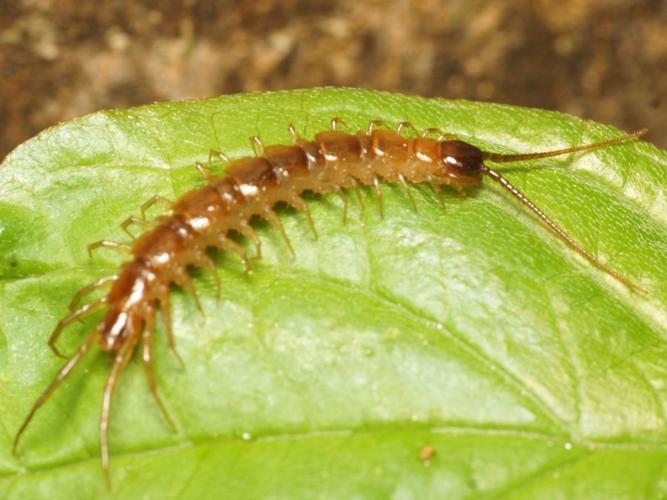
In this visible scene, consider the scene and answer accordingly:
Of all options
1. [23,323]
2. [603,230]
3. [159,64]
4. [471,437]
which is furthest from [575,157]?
[159,64]

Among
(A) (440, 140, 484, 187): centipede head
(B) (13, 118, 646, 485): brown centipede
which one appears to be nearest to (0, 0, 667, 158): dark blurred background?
(B) (13, 118, 646, 485): brown centipede

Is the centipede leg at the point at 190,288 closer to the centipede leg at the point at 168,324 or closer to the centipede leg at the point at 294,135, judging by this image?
the centipede leg at the point at 168,324

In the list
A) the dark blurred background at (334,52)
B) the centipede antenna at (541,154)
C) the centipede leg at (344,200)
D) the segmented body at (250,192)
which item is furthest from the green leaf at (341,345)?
the dark blurred background at (334,52)

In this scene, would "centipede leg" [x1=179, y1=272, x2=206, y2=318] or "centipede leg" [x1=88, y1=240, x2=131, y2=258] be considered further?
"centipede leg" [x1=88, y1=240, x2=131, y2=258]

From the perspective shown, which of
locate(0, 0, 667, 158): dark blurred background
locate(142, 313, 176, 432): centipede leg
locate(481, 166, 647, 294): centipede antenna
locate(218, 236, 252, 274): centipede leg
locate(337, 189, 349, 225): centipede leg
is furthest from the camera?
locate(0, 0, 667, 158): dark blurred background

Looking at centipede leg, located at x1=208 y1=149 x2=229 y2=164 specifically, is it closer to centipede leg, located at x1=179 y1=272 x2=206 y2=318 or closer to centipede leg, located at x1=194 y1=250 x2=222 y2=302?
centipede leg, located at x1=194 y1=250 x2=222 y2=302

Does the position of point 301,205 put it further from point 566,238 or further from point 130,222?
point 566,238

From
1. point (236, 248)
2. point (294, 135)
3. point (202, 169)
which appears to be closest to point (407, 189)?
point (294, 135)
